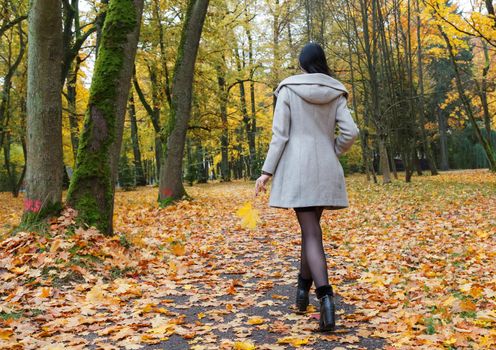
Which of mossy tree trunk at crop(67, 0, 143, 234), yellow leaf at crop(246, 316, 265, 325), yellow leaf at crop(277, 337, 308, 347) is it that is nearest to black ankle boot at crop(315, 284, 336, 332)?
yellow leaf at crop(277, 337, 308, 347)

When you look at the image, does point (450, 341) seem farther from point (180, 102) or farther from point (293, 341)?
point (180, 102)

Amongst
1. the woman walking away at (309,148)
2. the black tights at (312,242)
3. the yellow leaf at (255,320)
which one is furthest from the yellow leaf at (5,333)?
the black tights at (312,242)

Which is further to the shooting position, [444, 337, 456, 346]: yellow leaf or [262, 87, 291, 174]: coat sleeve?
[262, 87, 291, 174]: coat sleeve

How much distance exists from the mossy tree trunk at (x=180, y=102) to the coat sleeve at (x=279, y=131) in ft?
30.7

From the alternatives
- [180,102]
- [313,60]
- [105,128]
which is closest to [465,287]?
[313,60]

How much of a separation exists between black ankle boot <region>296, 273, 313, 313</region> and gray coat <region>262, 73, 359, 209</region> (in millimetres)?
683

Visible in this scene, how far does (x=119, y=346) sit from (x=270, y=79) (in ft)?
88.0

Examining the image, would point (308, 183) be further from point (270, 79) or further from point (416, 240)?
point (270, 79)

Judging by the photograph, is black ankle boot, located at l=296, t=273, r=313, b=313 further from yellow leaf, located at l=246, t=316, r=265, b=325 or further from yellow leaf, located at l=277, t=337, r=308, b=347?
yellow leaf, located at l=277, t=337, r=308, b=347

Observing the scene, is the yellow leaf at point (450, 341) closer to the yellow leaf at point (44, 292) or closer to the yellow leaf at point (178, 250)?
the yellow leaf at point (44, 292)

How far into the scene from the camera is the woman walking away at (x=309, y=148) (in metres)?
3.42

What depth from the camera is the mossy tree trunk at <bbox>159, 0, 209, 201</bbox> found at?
12.6 m

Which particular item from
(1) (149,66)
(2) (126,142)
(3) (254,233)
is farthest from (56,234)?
(2) (126,142)

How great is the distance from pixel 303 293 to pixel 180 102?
9.75m
